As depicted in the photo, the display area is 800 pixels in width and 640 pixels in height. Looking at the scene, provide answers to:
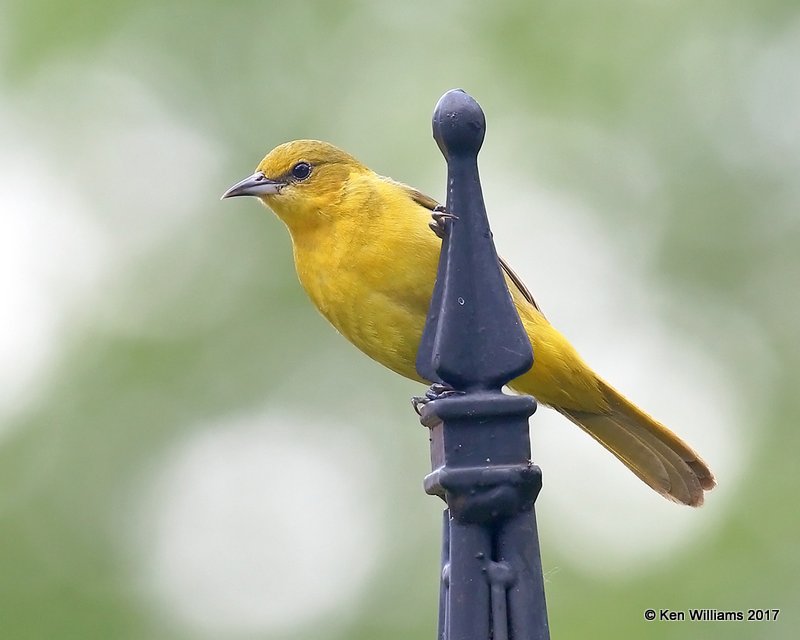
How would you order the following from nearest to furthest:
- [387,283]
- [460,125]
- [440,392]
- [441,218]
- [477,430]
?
[477,430]
[460,125]
[440,392]
[441,218]
[387,283]

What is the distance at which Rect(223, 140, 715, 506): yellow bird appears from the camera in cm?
446

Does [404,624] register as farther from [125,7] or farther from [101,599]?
[125,7]

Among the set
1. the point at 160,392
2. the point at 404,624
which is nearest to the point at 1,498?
the point at 160,392

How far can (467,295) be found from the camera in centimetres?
268

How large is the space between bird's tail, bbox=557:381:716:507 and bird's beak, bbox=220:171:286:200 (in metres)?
1.45

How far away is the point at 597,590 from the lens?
6.55 m

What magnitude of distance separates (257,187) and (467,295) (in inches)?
105

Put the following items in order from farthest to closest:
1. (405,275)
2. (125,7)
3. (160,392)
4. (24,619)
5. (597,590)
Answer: (125,7), (160,392), (24,619), (597,590), (405,275)

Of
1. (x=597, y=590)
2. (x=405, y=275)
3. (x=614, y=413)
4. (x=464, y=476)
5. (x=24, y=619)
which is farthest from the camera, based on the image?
(x=24, y=619)

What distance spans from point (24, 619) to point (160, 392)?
5.19 ft

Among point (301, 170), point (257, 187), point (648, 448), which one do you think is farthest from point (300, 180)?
point (648, 448)

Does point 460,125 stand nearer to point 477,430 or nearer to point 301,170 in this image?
point 477,430

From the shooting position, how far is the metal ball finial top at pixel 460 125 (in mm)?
2738

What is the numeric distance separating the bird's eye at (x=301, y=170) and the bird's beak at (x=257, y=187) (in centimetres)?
6
